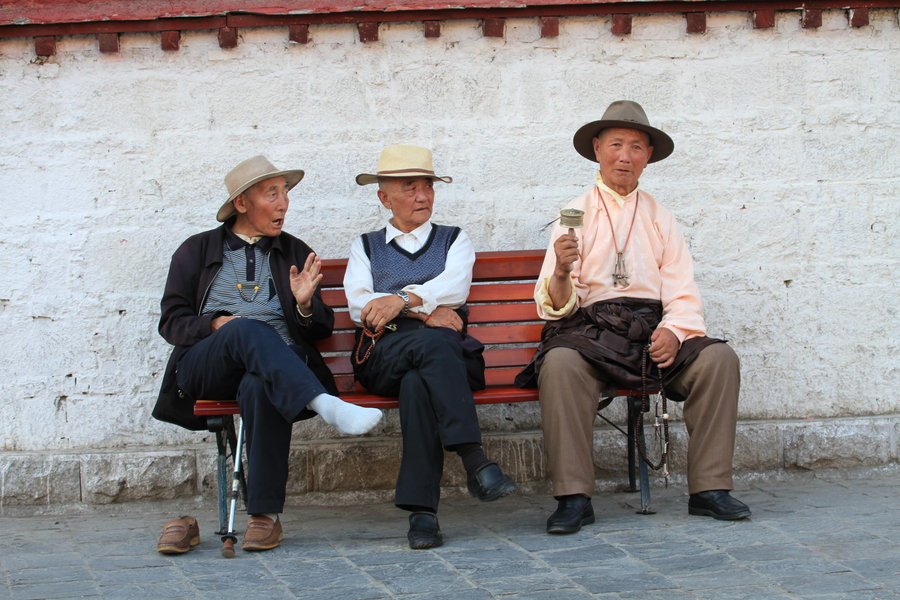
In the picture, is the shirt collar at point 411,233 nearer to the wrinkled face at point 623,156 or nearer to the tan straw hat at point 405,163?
the tan straw hat at point 405,163

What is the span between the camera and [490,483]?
4.62 m

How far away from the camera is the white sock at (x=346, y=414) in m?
4.55

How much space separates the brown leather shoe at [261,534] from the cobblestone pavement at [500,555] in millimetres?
50

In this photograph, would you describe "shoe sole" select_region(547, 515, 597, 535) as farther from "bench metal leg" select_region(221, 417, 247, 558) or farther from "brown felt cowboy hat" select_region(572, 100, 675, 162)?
"brown felt cowboy hat" select_region(572, 100, 675, 162)

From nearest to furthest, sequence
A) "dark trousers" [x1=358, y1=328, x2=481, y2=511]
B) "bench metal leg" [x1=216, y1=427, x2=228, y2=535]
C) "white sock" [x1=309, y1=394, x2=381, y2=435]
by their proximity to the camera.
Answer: "white sock" [x1=309, y1=394, x2=381, y2=435] < "dark trousers" [x1=358, y1=328, x2=481, y2=511] < "bench metal leg" [x1=216, y1=427, x2=228, y2=535]

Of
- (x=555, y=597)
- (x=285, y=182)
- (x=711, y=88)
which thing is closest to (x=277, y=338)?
(x=285, y=182)

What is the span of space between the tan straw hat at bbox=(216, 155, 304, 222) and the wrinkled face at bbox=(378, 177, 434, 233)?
1.51 ft

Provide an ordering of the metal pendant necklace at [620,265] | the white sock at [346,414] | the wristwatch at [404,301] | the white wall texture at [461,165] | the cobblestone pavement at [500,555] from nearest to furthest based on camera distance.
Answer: the cobblestone pavement at [500,555], the white sock at [346,414], the wristwatch at [404,301], the metal pendant necklace at [620,265], the white wall texture at [461,165]

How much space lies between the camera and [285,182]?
18.0ft

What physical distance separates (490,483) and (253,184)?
176 cm

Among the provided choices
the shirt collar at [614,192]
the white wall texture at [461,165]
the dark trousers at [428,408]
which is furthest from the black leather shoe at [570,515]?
the white wall texture at [461,165]

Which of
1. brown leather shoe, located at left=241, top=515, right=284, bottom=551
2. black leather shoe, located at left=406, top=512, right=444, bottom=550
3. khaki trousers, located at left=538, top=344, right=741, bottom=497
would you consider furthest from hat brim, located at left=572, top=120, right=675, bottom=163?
brown leather shoe, located at left=241, top=515, right=284, bottom=551

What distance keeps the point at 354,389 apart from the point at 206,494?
948 millimetres

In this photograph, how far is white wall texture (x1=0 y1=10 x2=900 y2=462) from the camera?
19.0 feet
